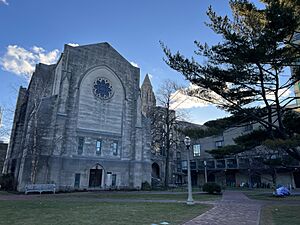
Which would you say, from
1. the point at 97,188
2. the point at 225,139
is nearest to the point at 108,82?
the point at 97,188

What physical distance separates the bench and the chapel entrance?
537cm

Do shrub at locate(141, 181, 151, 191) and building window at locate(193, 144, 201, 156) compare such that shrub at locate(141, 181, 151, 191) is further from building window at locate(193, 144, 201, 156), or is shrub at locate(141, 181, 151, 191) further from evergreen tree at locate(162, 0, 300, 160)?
building window at locate(193, 144, 201, 156)

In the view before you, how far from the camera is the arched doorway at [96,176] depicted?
29.2 meters

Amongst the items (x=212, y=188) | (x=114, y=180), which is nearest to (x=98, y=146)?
(x=114, y=180)

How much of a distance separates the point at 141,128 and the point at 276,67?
23.3 m

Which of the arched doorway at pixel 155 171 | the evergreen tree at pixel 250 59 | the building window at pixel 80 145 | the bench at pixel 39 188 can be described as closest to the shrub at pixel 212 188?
the evergreen tree at pixel 250 59

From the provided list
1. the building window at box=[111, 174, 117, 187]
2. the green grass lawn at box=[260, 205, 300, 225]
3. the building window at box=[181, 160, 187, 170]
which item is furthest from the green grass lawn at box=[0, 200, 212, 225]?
the building window at box=[181, 160, 187, 170]

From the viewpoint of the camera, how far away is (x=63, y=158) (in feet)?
89.1

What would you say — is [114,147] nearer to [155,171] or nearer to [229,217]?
[155,171]

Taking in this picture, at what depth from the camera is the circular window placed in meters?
32.3

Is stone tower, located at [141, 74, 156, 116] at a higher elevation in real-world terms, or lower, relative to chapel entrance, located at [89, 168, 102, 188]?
higher

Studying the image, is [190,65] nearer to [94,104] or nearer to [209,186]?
[209,186]

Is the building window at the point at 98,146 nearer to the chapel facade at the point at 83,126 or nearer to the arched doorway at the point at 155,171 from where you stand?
the chapel facade at the point at 83,126

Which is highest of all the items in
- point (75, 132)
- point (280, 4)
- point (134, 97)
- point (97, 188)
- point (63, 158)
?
point (134, 97)
